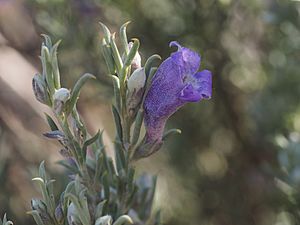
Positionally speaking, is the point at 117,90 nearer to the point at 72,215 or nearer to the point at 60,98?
the point at 60,98

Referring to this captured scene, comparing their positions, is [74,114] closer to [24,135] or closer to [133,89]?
[133,89]

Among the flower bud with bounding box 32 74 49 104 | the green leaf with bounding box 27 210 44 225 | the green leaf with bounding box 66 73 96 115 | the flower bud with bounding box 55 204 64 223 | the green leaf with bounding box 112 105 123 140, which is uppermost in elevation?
the flower bud with bounding box 32 74 49 104

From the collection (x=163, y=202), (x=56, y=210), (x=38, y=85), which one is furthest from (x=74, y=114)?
(x=163, y=202)

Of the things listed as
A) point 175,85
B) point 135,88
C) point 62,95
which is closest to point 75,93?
point 62,95

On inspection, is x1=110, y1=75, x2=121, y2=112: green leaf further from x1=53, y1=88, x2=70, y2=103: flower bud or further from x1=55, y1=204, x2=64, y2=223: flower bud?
Answer: x1=55, y1=204, x2=64, y2=223: flower bud

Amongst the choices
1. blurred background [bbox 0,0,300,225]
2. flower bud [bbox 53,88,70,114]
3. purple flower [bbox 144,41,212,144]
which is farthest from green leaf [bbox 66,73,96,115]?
blurred background [bbox 0,0,300,225]

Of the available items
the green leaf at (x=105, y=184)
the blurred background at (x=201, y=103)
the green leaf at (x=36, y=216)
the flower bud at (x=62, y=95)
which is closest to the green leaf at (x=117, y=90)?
the flower bud at (x=62, y=95)
